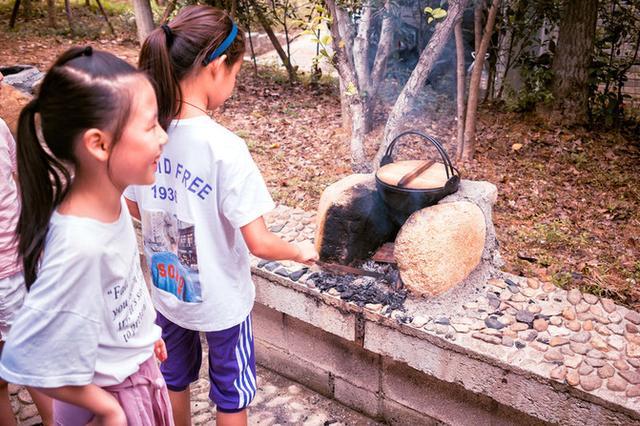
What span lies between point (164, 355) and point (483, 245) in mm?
1861

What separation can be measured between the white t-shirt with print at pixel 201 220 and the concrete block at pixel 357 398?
1250 mm

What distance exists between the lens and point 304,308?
121 inches

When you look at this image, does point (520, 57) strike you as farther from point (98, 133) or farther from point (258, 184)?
point (98, 133)

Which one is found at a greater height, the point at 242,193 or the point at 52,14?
the point at 52,14

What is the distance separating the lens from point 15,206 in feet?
7.93

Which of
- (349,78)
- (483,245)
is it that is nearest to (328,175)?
(349,78)

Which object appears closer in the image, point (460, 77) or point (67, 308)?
point (67, 308)

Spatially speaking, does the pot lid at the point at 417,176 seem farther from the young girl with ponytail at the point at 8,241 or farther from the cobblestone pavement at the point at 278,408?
the young girl with ponytail at the point at 8,241

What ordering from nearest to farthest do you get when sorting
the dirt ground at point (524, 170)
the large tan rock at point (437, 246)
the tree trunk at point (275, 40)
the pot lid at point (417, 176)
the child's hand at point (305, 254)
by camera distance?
1. the child's hand at point (305, 254)
2. the large tan rock at point (437, 246)
3. the pot lid at point (417, 176)
4. the dirt ground at point (524, 170)
5. the tree trunk at point (275, 40)

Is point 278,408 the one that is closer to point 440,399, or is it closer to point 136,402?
point 440,399

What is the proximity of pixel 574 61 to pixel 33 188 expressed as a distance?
5.37 m

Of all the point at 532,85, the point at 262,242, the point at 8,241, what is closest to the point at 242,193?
the point at 262,242

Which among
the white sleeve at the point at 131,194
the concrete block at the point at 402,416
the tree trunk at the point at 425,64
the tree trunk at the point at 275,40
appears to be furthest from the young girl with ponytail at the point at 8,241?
the tree trunk at the point at 275,40

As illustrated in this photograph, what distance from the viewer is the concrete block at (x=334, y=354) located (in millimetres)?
3049
